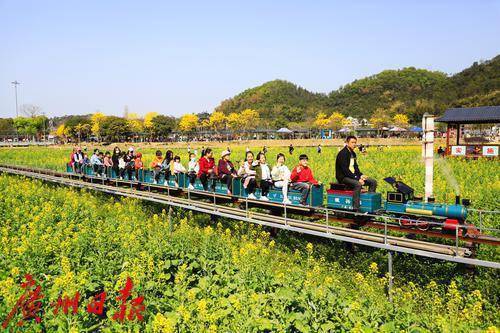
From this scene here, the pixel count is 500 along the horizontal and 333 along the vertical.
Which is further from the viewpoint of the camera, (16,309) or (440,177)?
(440,177)

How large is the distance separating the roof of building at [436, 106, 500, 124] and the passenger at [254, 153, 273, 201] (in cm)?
2760

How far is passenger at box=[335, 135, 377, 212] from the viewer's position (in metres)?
10.8

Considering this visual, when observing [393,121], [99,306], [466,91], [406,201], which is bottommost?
[99,306]

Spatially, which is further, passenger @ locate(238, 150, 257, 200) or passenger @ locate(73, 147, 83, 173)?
passenger @ locate(73, 147, 83, 173)

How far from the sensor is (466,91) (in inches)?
4082

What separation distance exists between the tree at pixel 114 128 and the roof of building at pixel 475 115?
89.4 m

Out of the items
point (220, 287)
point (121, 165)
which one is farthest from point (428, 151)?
point (121, 165)

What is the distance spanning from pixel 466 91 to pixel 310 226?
10963 cm

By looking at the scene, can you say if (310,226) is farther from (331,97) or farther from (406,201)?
(331,97)

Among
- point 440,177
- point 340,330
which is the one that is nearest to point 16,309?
point 340,330

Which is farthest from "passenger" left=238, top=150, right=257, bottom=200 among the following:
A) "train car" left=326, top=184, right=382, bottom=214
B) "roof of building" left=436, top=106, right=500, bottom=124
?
"roof of building" left=436, top=106, right=500, bottom=124

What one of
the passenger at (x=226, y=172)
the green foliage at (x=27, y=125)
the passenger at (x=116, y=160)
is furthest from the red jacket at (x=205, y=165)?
the green foliage at (x=27, y=125)

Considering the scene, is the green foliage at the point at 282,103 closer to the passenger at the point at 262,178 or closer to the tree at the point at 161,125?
the tree at the point at 161,125

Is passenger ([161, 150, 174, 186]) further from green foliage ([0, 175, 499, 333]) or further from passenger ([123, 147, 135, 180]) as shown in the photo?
green foliage ([0, 175, 499, 333])
